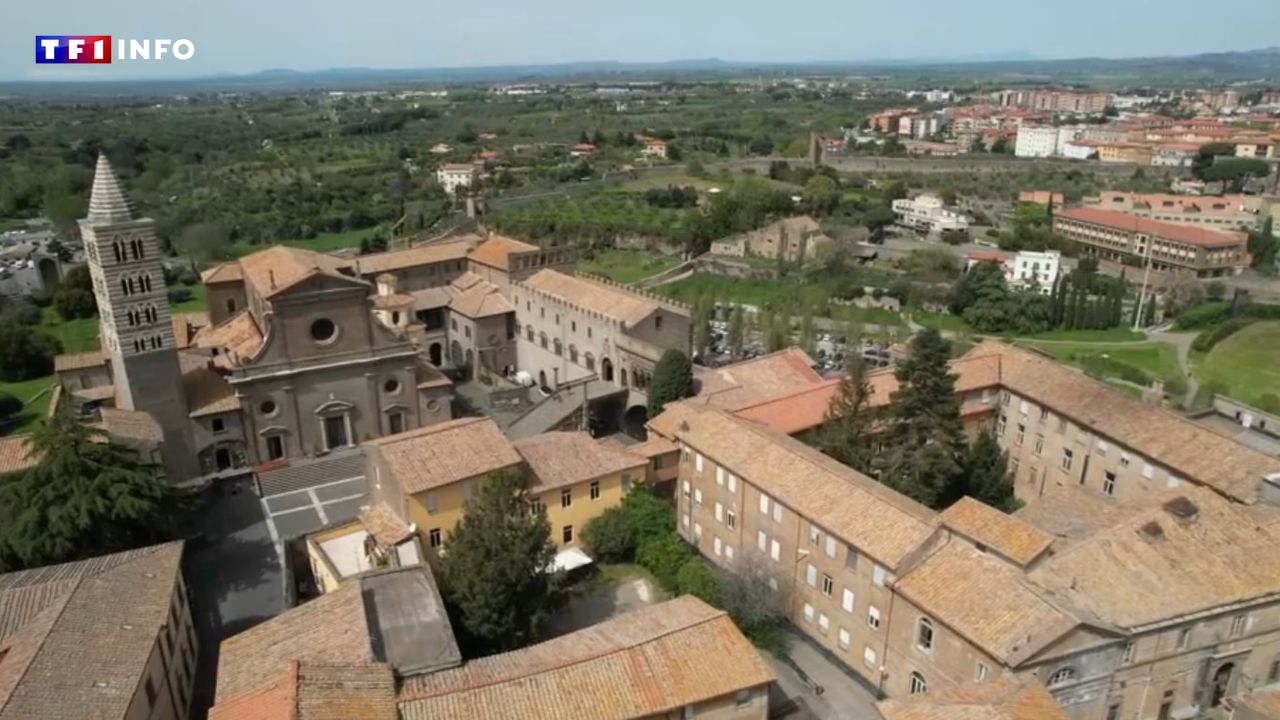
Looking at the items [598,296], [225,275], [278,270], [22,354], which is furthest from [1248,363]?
[22,354]

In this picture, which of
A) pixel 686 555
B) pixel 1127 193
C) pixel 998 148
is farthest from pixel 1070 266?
pixel 998 148

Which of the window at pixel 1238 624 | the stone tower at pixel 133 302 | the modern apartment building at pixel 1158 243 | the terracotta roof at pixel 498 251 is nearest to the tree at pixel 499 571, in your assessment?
the stone tower at pixel 133 302

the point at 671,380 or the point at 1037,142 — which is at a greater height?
the point at 671,380

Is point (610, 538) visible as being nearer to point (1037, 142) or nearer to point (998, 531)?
point (998, 531)

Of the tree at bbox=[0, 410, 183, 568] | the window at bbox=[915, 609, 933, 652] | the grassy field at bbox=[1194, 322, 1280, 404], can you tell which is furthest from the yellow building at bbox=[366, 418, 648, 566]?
the grassy field at bbox=[1194, 322, 1280, 404]

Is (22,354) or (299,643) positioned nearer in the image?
(299,643)

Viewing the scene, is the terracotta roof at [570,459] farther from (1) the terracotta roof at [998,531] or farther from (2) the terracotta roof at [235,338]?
(2) the terracotta roof at [235,338]
